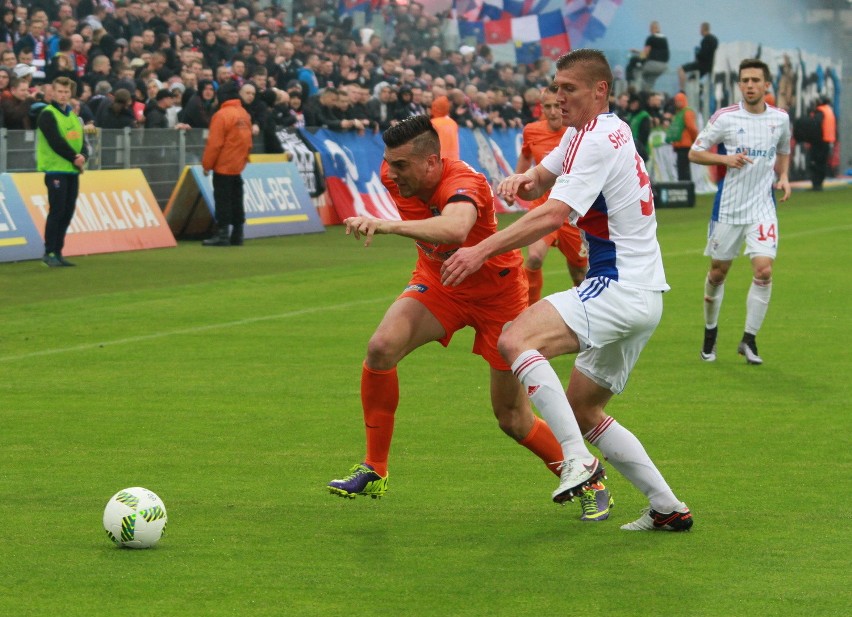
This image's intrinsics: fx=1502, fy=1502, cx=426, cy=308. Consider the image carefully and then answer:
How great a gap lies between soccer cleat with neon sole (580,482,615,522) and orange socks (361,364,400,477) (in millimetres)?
941

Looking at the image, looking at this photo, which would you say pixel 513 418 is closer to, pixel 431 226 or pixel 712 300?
pixel 431 226

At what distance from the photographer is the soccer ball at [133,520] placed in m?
6.01

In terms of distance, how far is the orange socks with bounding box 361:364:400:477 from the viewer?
6.95m

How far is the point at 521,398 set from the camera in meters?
6.86

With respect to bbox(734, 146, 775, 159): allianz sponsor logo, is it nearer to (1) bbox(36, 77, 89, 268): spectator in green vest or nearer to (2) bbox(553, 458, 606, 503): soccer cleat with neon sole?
(2) bbox(553, 458, 606, 503): soccer cleat with neon sole

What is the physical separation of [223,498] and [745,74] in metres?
6.27

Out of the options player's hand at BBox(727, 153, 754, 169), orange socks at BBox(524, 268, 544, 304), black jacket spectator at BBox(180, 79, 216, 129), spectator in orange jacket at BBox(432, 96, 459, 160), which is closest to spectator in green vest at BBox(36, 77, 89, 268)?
black jacket spectator at BBox(180, 79, 216, 129)

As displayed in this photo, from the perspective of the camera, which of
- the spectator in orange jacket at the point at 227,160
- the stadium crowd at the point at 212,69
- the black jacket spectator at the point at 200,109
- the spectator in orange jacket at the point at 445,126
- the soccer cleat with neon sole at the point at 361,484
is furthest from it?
the black jacket spectator at the point at 200,109

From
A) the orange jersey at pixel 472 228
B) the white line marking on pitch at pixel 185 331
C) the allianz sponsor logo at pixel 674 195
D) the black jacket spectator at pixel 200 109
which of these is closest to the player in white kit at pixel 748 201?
the white line marking on pitch at pixel 185 331

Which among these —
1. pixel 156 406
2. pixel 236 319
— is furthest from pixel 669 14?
pixel 156 406

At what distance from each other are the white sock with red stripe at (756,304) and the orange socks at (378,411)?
5430 millimetres

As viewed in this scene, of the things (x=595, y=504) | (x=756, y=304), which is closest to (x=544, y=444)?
(x=595, y=504)

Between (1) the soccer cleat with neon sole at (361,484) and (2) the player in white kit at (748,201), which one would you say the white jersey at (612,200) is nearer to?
(1) the soccer cleat with neon sole at (361,484)

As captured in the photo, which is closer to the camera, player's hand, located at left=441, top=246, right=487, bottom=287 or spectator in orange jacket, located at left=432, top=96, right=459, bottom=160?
player's hand, located at left=441, top=246, right=487, bottom=287
